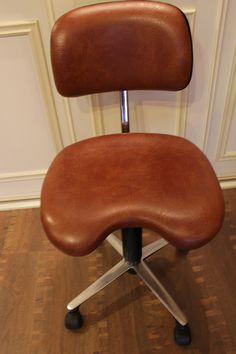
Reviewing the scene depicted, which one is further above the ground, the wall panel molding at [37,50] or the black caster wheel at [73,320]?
the wall panel molding at [37,50]

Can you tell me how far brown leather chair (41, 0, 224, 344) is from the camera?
764 mm

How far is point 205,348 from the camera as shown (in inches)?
40.9

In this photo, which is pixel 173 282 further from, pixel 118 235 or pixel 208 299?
pixel 118 235

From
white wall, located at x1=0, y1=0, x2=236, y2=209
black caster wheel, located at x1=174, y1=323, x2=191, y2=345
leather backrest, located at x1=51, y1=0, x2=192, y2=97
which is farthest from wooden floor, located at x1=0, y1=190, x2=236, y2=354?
leather backrest, located at x1=51, y1=0, x2=192, y2=97

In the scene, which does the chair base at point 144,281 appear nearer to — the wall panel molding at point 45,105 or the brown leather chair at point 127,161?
the brown leather chair at point 127,161

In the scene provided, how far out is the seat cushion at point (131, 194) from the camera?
0.75 meters

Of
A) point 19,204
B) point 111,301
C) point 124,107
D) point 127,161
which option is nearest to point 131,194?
point 127,161

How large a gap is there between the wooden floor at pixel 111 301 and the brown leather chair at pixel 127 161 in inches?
3.6

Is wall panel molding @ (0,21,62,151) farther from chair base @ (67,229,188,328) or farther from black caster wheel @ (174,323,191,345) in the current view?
black caster wheel @ (174,323,191,345)

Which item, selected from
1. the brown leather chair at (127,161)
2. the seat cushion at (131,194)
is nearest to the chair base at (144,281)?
the brown leather chair at (127,161)

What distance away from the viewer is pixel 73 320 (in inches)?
43.1

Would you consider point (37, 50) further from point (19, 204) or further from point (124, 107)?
point (19, 204)

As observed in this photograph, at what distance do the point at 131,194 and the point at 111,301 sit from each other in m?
0.57

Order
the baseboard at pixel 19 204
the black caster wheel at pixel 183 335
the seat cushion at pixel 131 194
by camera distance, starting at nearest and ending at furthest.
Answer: the seat cushion at pixel 131 194 < the black caster wheel at pixel 183 335 < the baseboard at pixel 19 204
